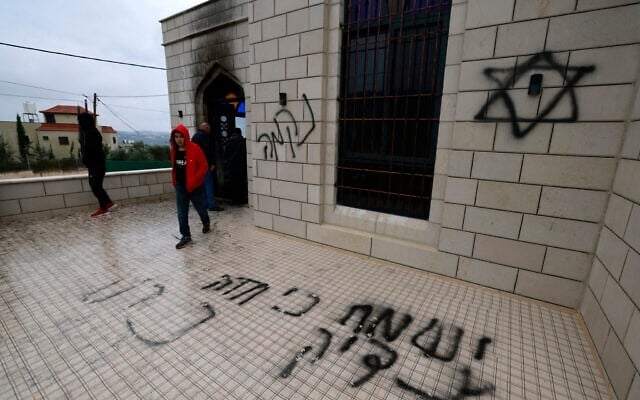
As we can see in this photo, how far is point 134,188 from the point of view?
661 cm

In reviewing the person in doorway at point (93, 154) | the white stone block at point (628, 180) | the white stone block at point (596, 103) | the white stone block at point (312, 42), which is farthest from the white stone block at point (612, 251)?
the person in doorway at point (93, 154)

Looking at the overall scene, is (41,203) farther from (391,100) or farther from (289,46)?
(391,100)

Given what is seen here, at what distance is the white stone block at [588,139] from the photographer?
7.93 feet

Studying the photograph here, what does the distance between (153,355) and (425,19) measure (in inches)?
170

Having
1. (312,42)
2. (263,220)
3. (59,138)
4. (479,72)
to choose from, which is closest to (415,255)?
(479,72)

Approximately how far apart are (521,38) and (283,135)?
123 inches

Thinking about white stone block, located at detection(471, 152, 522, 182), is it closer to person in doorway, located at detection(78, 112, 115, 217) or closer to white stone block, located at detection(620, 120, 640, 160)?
white stone block, located at detection(620, 120, 640, 160)

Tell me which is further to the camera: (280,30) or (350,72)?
(280,30)

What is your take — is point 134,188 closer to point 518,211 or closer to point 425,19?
point 425,19

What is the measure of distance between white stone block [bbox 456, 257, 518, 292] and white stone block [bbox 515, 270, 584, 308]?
3.2 inches

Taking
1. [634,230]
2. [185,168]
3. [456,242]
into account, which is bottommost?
[456,242]

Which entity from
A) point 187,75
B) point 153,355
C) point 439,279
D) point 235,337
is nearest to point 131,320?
point 153,355

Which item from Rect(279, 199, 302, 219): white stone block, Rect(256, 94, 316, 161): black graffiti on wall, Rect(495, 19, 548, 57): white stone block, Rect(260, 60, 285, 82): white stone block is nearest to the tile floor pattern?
Rect(279, 199, 302, 219): white stone block

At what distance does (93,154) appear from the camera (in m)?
5.34
